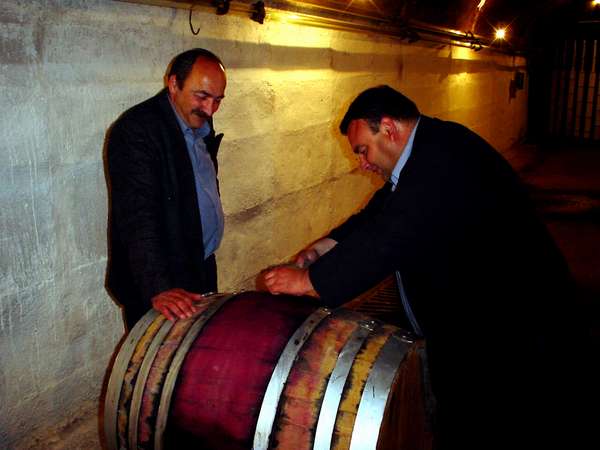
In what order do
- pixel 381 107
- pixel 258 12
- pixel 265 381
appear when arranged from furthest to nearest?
pixel 258 12 < pixel 381 107 < pixel 265 381

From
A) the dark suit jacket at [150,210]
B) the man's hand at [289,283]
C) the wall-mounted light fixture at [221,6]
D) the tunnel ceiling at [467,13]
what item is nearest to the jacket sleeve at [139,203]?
the dark suit jacket at [150,210]

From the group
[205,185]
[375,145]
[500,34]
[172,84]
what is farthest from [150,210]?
[500,34]

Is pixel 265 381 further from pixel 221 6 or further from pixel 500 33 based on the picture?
pixel 500 33

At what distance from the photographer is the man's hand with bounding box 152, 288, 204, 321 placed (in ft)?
7.43

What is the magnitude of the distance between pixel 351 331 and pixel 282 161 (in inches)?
120

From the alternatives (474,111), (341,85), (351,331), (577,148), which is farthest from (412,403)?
(577,148)

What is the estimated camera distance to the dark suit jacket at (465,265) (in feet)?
7.56

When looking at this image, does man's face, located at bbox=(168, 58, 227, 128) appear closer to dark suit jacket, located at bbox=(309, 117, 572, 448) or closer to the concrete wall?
the concrete wall

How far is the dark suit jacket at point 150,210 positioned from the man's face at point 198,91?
0.08 m

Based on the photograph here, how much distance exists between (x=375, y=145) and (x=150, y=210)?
105 cm

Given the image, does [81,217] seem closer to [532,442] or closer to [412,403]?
[412,403]

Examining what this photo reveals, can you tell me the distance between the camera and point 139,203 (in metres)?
2.71

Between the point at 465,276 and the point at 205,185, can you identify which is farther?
the point at 205,185

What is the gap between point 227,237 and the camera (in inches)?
171
